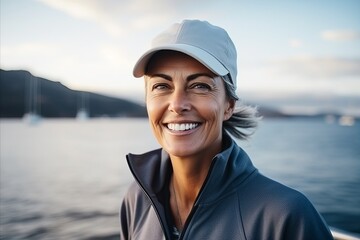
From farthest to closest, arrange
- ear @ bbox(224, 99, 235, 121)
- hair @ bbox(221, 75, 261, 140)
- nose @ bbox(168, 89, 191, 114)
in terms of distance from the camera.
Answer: hair @ bbox(221, 75, 261, 140) < ear @ bbox(224, 99, 235, 121) < nose @ bbox(168, 89, 191, 114)

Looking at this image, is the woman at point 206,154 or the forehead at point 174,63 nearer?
the woman at point 206,154

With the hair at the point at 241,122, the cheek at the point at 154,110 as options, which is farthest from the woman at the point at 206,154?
the hair at the point at 241,122

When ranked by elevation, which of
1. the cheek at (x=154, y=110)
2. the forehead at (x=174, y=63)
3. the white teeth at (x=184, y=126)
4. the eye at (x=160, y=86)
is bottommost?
the white teeth at (x=184, y=126)

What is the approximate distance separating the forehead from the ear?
220 mm

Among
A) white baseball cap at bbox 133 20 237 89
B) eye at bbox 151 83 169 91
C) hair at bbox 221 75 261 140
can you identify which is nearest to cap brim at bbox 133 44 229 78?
white baseball cap at bbox 133 20 237 89

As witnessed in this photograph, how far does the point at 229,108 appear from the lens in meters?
1.63

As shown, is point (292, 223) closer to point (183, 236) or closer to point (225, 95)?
point (183, 236)

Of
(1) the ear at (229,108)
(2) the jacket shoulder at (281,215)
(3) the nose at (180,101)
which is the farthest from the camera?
(1) the ear at (229,108)

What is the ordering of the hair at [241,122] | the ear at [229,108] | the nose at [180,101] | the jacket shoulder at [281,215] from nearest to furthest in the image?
the jacket shoulder at [281,215] → the nose at [180,101] → the ear at [229,108] → the hair at [241,122]

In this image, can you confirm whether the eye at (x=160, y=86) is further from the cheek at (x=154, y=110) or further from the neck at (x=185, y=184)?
the neck at (x=185, y=184)

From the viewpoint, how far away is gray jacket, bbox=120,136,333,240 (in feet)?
4.20

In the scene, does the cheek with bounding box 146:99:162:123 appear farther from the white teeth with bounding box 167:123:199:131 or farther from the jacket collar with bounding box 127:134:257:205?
the jacket collar with bounding box 127:134:257:205

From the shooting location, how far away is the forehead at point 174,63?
4.66ft

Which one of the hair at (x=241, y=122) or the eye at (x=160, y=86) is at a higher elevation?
the eye at (x=160, y=86)
